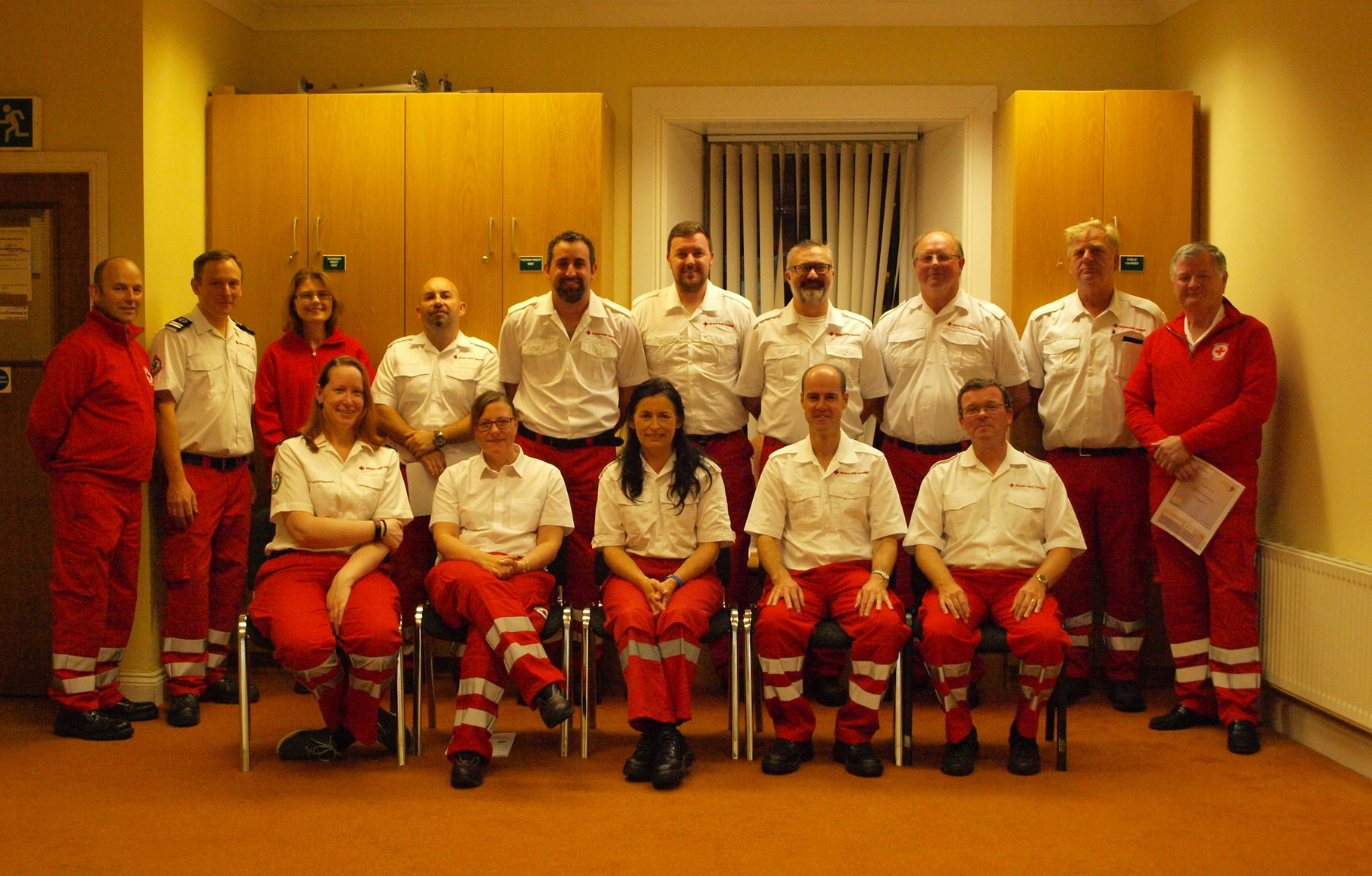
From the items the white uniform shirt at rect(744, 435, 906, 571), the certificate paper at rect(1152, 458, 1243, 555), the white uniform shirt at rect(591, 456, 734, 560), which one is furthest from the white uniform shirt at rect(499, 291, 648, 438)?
the certificate paper at rect(1152, 458, 1243, 555)

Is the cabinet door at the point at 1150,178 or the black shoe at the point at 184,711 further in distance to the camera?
the cabinet door at the point at 1150,178

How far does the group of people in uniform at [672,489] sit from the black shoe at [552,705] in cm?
1

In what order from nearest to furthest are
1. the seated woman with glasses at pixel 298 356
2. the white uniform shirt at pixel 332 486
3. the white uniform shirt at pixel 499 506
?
the white uniform shirt at pixel 332 486 < the white uniform shirt at pixel 499 506 < the seated woman with glasses at pixel 298 356

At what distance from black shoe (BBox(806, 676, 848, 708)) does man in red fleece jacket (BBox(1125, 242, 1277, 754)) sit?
113 cm

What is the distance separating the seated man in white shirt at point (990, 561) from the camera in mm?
3398

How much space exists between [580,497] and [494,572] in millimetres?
780

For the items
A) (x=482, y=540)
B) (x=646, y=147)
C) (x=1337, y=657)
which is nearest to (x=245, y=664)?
(x=482, y=540)

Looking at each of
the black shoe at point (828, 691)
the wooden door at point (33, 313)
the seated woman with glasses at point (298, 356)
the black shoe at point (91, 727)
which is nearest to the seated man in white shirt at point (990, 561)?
the black shoe at point (828, 691)

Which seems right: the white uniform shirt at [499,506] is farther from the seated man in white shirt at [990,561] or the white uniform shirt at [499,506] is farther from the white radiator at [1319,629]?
the white radiator at [1319,629]

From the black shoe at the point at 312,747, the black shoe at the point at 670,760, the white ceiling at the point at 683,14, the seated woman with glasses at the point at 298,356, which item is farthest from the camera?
the white ceiling at the point at 683,14

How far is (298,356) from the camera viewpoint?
452cm

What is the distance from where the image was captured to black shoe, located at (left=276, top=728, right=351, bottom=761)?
352cm

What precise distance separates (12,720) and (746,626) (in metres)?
2.82

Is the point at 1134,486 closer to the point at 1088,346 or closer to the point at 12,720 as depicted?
the point at 1088,346
